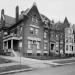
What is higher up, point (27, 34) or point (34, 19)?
point (34, 19)

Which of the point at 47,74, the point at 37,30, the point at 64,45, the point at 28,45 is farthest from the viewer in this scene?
the point at 64,45

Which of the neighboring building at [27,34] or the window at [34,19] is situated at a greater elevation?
the window at [34,19]

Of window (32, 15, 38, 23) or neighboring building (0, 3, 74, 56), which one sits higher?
window (32, 15, 38, 23)

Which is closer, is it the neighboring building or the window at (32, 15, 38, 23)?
the neighboring building

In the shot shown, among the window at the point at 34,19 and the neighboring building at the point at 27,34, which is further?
the window at the point at 34,19

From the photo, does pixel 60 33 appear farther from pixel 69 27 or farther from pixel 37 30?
pixel 69 27

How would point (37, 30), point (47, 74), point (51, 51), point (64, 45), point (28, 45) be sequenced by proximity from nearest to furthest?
point (47, 74) < point (28, 45) < point (37, 30) < point (51, 51) < point (64, 45)

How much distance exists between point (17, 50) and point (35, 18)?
8.76 metres

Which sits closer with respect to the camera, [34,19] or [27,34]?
[27,34]

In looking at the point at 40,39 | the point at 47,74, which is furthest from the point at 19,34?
the point at 47,74

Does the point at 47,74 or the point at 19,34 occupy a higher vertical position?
the point at 19,34

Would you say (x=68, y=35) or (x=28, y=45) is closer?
(x=28, y=45)

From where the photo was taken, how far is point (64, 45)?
153 feet

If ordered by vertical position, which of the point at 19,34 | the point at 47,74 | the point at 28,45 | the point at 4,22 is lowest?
the point at 47,74
